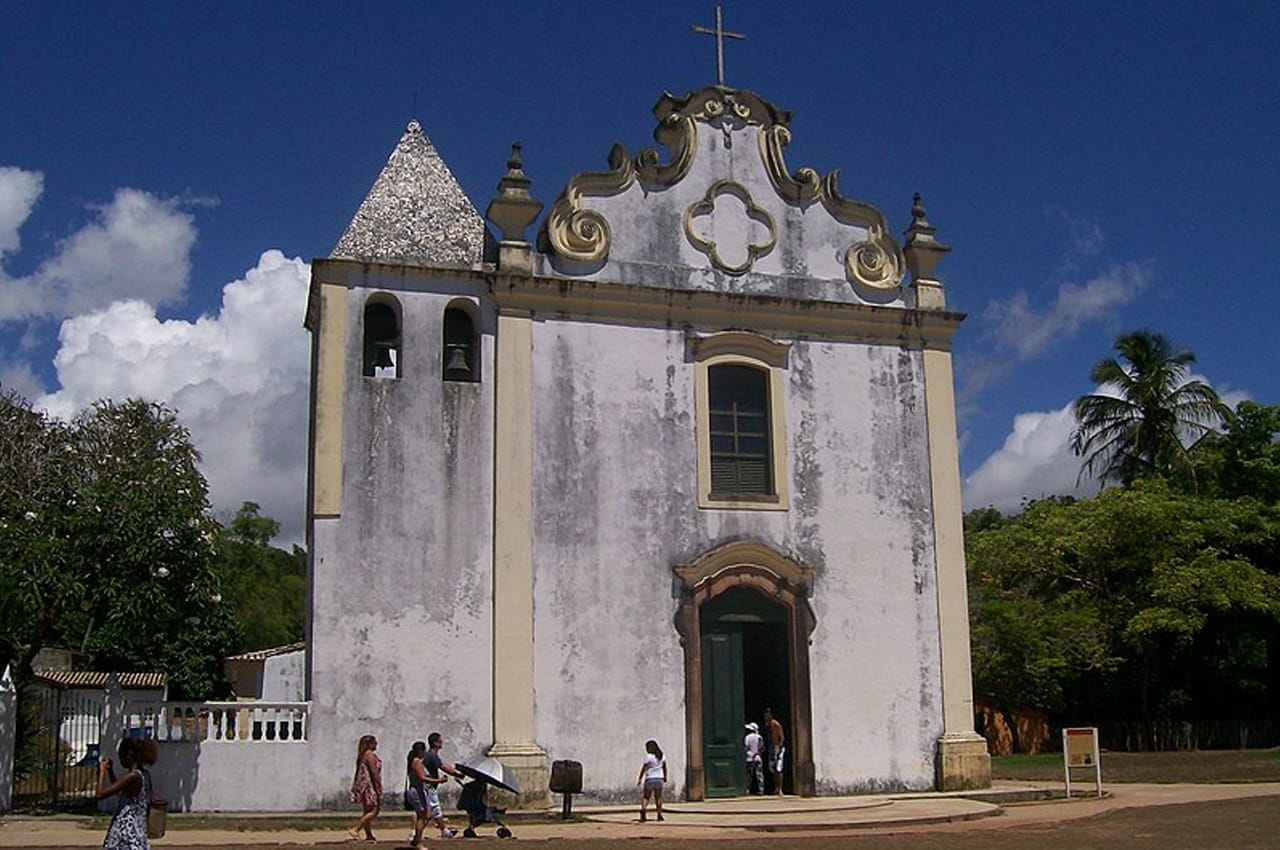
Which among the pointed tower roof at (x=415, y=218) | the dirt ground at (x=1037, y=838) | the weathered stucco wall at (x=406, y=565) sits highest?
the pointed tower roof at (x=415, y=218)

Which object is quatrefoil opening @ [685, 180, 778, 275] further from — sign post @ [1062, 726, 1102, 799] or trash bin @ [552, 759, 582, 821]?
sign post @ [1062, 726, 1102, 799]

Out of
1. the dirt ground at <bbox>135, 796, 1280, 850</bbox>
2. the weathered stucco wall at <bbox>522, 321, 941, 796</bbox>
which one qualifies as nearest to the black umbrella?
the dirt ground at <bbox>135, 796, 1280, 850</bbox>

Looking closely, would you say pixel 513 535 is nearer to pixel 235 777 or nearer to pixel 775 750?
pixel 235 777

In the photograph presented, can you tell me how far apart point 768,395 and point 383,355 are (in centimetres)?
559

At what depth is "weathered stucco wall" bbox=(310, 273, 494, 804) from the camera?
673 inches

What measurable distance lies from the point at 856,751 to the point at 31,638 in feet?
36.9

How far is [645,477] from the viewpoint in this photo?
742 inches

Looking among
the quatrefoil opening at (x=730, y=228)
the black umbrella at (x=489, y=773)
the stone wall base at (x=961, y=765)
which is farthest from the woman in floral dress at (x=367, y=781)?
the quatrefoil opening at (x=730, y=228)

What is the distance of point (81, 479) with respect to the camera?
17.8 m

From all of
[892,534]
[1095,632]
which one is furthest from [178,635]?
[1095,632]

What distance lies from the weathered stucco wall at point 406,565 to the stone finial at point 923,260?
6895mm

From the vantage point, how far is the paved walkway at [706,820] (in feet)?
48.2

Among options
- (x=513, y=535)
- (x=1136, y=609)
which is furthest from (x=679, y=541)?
(x=1136, y=609)

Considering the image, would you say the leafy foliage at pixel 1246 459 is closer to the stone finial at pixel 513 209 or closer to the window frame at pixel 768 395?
the window frame at pixel 768 395
